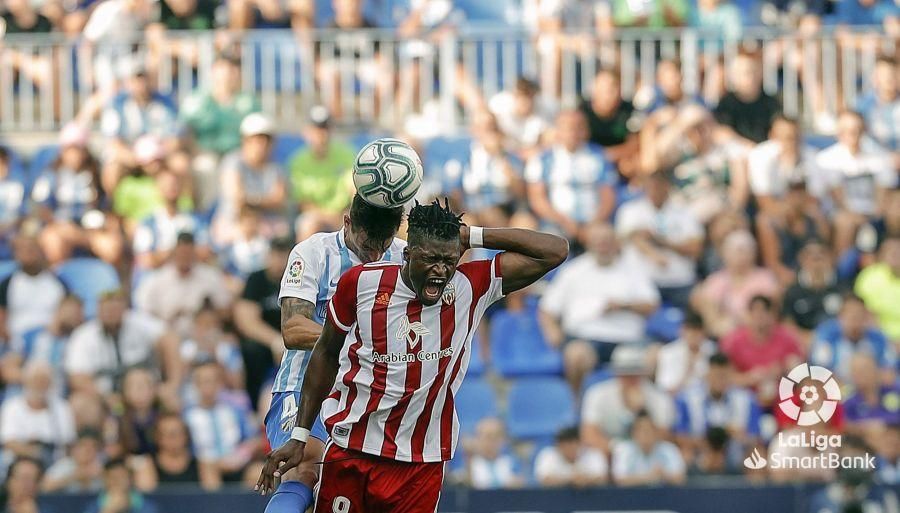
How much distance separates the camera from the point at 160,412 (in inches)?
509

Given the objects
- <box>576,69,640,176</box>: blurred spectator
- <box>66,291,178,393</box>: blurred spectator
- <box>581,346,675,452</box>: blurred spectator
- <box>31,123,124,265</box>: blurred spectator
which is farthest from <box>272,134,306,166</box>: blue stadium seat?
<box>581,346,675,452</box>: blurred spectator

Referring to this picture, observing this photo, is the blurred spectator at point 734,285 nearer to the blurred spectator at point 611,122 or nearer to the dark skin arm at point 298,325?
the blurred spectator at point 611,122

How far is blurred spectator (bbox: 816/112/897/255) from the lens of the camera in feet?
48.2

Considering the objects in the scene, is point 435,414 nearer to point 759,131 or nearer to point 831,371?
point 831,371

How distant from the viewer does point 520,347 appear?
1375 cm

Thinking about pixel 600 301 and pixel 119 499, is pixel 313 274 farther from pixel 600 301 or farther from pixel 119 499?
pixel 600 301

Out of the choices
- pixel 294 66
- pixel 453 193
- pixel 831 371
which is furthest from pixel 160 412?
pixel 831 371

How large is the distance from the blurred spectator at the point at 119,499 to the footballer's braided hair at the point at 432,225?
5776mm

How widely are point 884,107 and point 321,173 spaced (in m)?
5.36

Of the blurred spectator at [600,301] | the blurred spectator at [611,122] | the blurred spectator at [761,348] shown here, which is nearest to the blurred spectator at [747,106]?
the blurred spectator at [611,122]

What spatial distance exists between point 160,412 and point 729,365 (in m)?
4.53

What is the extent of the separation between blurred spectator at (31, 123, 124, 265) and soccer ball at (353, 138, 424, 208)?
762cm

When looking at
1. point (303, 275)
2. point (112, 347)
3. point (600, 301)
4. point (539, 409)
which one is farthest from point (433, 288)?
point (112, 347)

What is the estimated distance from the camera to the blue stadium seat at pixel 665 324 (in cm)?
1374
